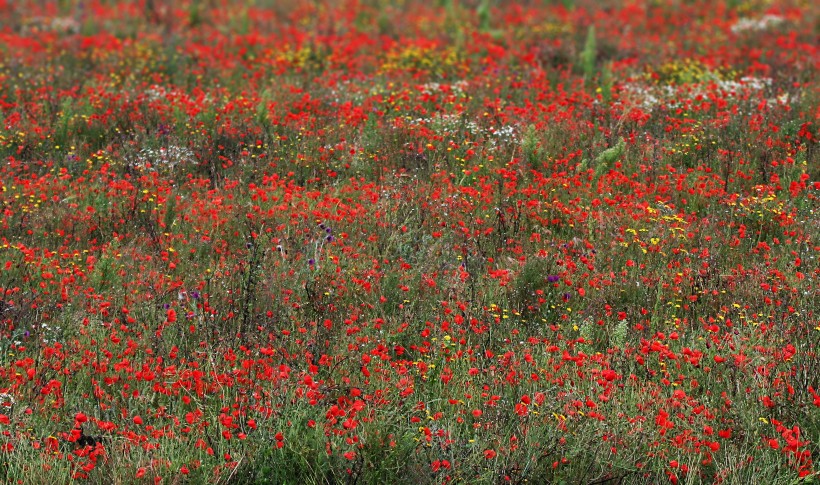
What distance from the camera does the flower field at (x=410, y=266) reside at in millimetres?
4445

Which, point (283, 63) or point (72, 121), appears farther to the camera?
point (283, 63)

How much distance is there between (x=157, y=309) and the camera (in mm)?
5715

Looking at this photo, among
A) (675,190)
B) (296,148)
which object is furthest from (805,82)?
(296,148)

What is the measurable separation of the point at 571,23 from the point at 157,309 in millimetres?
10627

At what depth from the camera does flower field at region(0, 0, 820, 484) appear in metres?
4.45

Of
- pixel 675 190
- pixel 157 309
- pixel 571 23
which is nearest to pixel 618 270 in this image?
pixel 675 190

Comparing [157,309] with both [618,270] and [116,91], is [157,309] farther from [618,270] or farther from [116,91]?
[116,91]

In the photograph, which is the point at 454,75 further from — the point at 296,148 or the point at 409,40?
the point at 296,148

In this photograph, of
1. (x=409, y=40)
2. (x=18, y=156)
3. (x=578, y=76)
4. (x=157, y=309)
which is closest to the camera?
(x=157, y=309)

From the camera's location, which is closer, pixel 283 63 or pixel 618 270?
pixel 618 270

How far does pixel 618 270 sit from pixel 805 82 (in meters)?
5.62

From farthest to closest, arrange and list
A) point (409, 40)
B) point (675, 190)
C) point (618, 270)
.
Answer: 1. point (409, 40)
2. point (675, 190)
3. point (618, 270)

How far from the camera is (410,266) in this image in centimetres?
644

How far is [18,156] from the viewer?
852cm
